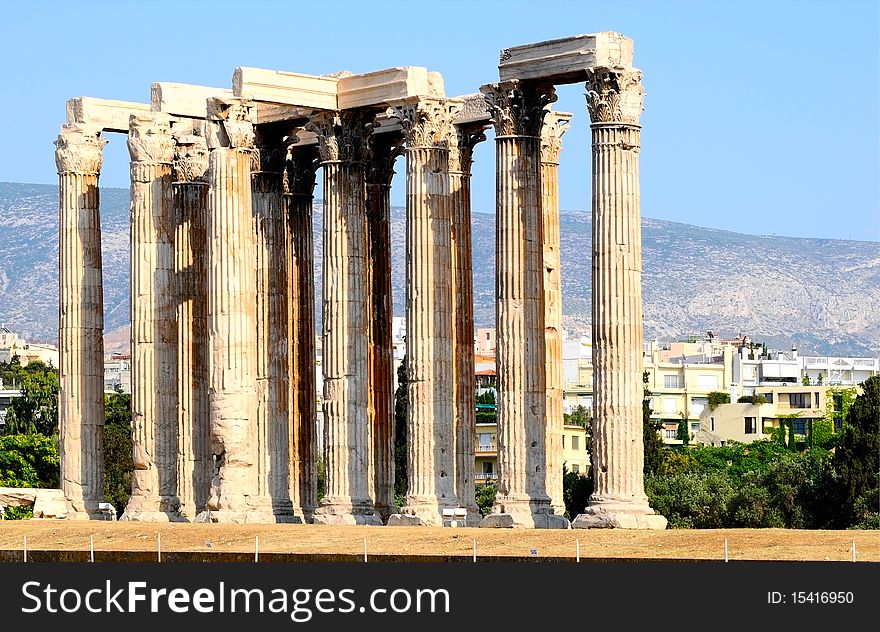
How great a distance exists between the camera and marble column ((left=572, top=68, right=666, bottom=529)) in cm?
6488

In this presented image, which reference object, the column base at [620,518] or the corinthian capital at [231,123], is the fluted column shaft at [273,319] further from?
the column base at [620,518]

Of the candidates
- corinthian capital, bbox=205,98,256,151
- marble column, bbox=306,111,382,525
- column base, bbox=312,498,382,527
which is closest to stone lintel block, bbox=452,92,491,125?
marble column, bbox=306,111,382,525

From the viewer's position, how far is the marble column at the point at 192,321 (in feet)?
260

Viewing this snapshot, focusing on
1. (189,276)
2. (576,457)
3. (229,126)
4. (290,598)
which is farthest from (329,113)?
(576,457)

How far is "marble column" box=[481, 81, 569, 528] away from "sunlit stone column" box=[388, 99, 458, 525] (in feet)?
11.8

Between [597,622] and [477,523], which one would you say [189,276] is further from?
[597,622]

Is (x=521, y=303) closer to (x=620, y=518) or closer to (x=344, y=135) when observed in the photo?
(x=620, y=518)

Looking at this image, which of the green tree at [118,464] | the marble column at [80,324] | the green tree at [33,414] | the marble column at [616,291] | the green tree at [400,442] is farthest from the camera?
the green tree at [33,414]

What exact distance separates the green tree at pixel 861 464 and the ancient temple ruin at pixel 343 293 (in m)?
25.9

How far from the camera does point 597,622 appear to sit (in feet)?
141

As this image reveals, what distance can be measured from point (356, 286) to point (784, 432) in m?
109

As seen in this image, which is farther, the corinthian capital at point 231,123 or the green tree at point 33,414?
the green tree at point 33,414

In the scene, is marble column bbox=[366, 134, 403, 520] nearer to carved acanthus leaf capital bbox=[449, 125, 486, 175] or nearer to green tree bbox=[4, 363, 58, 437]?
carved acanthus leaf capital bbox=[449, 125, 486, 175]

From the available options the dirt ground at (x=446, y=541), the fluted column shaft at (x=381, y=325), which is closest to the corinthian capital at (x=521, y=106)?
the fluted column shaft at (x=381, y=325)
